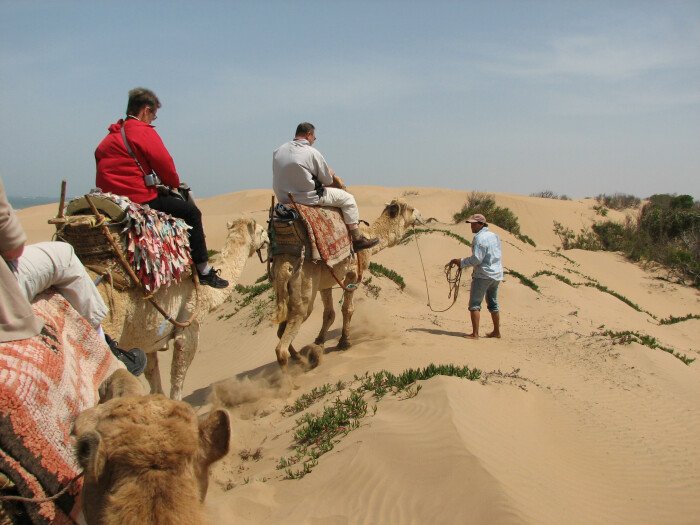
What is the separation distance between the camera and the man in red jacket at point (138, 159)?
5582 millimetres

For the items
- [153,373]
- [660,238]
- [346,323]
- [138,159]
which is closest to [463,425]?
[153,373]

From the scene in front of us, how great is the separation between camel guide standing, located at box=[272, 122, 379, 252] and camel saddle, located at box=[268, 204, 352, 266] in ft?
0.55

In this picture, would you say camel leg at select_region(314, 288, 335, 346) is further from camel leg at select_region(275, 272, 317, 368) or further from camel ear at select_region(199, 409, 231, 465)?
camel ear at select_region(199, 409, 231, 465)

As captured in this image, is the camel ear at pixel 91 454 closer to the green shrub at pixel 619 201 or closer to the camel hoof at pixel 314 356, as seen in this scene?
the camel hoof at pixel 314 356

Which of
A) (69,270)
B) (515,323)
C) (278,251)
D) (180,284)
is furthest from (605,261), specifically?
(69,270)

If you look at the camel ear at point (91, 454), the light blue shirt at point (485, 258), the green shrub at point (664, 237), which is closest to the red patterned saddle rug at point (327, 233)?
the light blue shirt at point (485, 258)

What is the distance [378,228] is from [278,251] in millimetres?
2774

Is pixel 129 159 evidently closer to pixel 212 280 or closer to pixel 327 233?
pixel 212 280

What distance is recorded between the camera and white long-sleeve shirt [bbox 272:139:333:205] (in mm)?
7527

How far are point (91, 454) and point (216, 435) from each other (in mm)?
460

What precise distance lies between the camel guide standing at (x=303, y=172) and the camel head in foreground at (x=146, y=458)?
5.53 m

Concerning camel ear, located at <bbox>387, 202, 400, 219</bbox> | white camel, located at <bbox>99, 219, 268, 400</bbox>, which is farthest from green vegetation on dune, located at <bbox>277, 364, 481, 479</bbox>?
camel ear, located at <bbox>387, 202, 400, 219</bbox>

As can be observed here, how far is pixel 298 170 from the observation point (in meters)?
7.53

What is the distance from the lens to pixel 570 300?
47.8 feet
